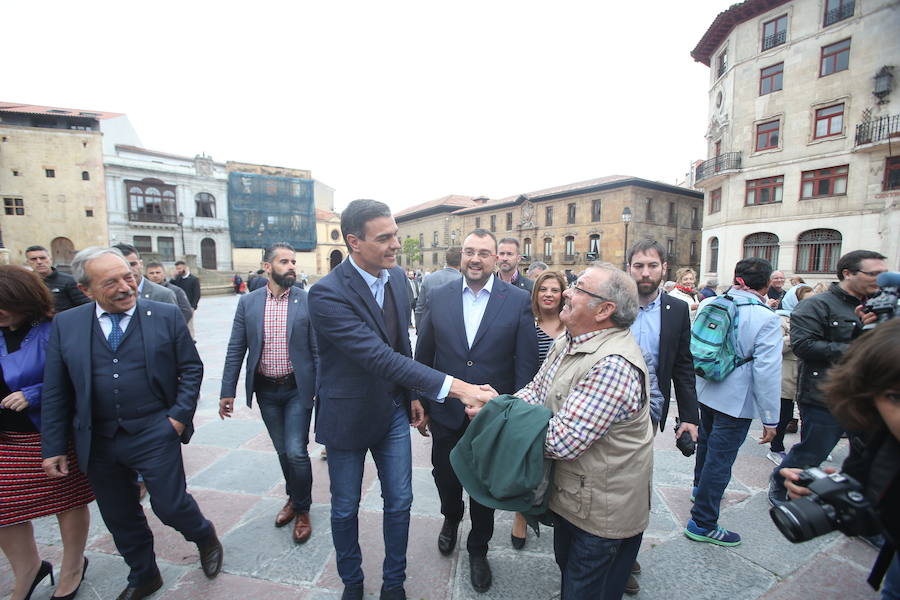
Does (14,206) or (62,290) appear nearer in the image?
(62,290)

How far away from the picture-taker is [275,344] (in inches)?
118

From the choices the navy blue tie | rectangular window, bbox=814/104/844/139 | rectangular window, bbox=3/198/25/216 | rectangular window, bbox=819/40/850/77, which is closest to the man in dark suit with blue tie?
the navy blue tie

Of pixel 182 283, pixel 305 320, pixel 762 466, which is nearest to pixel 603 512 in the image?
pixel 305 320

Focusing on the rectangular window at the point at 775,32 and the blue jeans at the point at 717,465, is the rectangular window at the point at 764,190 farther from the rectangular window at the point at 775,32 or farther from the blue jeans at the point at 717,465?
the blue jeans at the point at 717,465

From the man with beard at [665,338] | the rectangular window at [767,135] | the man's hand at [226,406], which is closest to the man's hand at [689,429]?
the man with beard at [665,338]

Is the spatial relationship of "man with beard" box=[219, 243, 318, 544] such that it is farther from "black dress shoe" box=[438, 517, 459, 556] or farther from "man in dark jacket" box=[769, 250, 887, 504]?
"man in dark jacket" box=[769, 250, 887, 504]

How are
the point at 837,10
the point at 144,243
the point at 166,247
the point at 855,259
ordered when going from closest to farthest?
1. the point at 855,259
2. the point at 837,10
3. the point at 144,243
4. the point at 166,247

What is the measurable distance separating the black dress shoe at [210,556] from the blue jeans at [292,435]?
0.53 m

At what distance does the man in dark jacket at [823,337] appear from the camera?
2824mm

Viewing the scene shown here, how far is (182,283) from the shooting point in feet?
25.2

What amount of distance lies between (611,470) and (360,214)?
1.70 meters

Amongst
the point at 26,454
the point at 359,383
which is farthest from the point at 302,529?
the point at 26,454

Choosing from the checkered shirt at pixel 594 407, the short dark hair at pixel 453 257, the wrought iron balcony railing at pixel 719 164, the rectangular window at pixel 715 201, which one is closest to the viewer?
the checkered shirt at pixel 594 407

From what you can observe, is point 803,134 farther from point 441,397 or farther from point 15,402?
point 15,402
